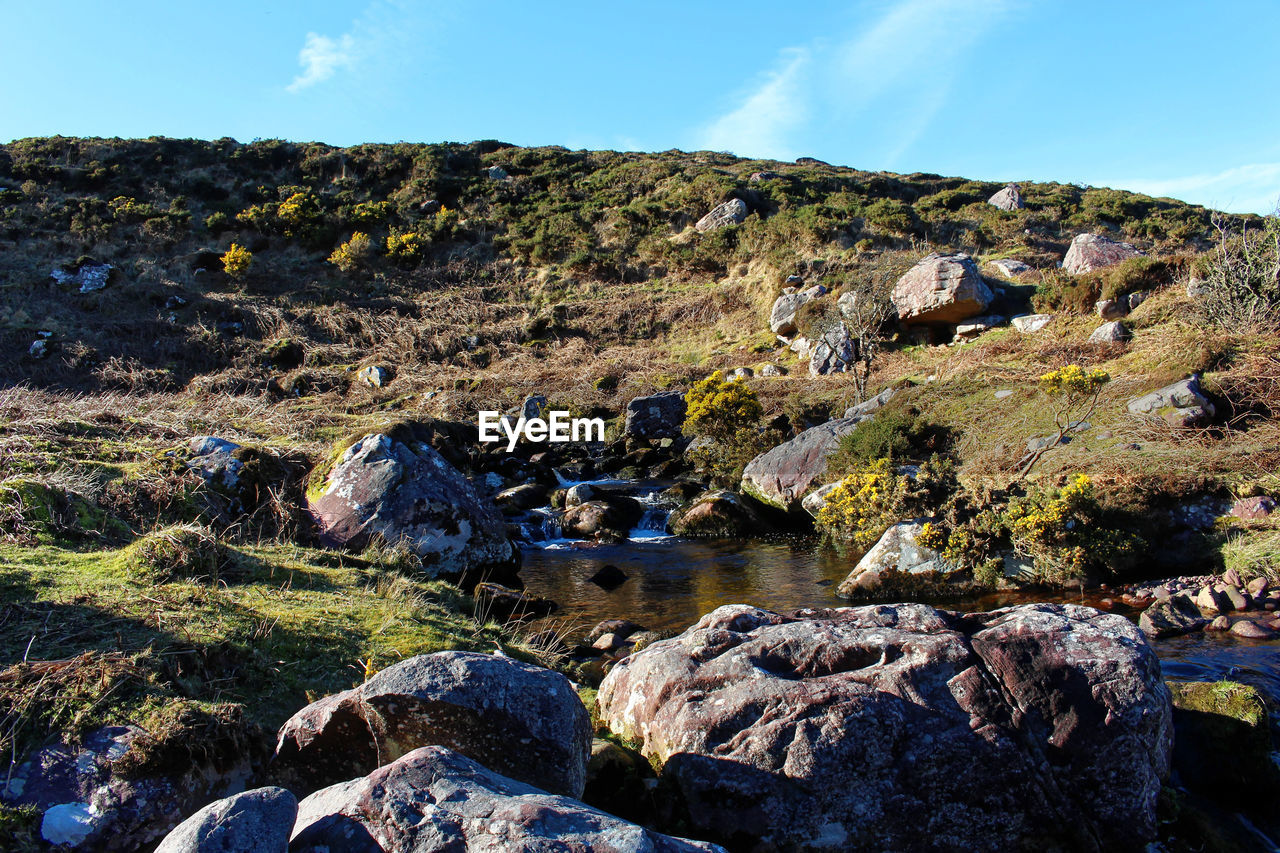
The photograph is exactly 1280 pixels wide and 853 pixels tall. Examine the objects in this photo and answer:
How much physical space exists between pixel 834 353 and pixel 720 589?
1519 centimetres

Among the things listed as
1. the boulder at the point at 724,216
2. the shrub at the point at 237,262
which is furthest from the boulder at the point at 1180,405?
the shrub at the point at 237,262

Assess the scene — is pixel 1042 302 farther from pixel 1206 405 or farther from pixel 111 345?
pixel 111 345

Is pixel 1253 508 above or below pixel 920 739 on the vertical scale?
above

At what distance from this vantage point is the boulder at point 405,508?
373 inches

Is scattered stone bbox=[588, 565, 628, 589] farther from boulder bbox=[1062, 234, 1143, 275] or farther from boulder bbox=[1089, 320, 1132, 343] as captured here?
boulder bbox=[1062, 234, 1143, 275]

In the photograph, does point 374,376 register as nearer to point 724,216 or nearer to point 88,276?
point 88,276

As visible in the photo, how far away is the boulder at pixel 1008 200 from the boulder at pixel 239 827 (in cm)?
4322

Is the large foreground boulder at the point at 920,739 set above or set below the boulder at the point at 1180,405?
below

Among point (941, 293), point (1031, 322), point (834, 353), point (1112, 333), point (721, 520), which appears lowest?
point (721, 520)

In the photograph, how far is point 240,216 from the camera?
4188cm

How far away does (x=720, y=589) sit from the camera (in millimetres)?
11461

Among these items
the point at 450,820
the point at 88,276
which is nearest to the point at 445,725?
the point at 450,820

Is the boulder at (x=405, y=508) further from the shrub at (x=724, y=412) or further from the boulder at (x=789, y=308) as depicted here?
the boulder at (x=789, y=308)

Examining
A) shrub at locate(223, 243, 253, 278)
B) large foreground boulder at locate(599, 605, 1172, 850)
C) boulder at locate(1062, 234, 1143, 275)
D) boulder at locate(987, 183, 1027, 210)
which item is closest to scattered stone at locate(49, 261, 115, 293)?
shrub at locate(223, 243, 253, 278)
